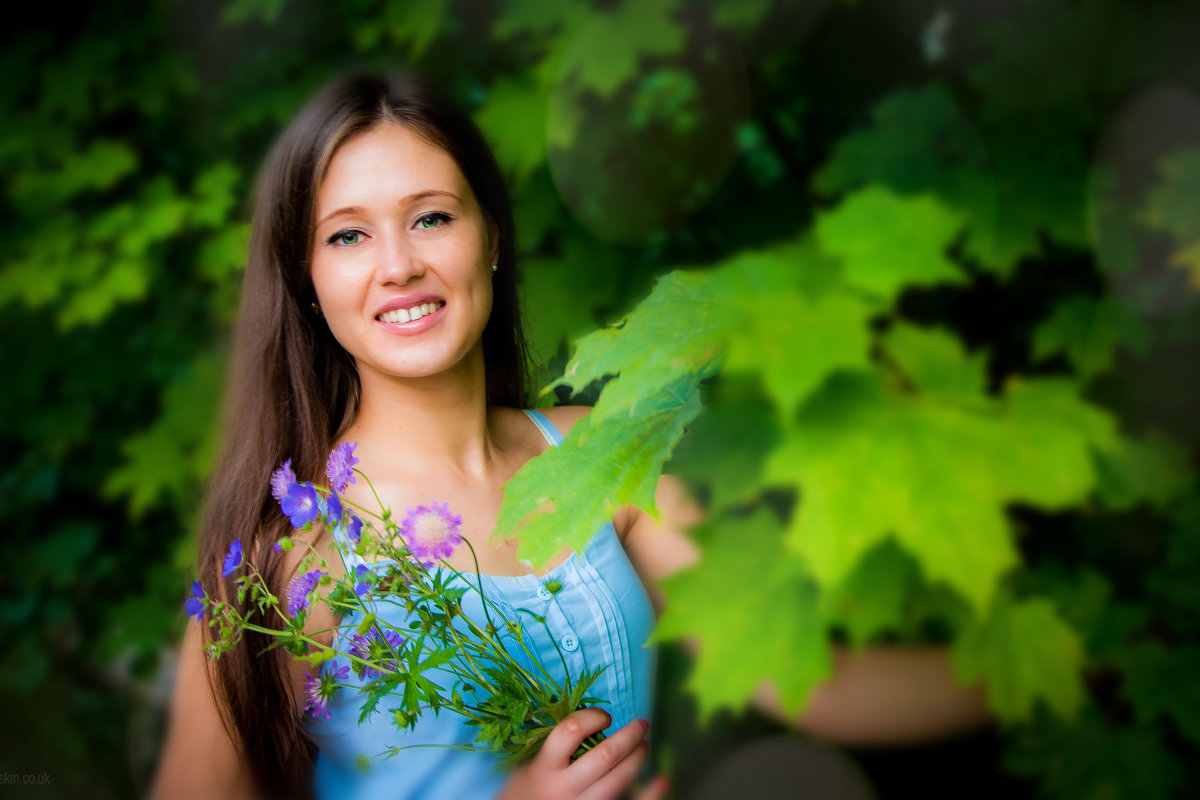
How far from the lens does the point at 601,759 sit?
1.71 feet

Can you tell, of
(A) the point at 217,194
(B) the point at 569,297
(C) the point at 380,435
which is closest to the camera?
(C) the point at 380,435

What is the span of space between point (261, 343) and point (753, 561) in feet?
1.45

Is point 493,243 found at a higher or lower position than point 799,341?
higher

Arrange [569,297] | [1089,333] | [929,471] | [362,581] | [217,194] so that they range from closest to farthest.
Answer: [929,471] < [1089,333] < [362,581] < [569,297] < [217,194]

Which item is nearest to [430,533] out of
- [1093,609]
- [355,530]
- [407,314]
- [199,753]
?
[355,530]

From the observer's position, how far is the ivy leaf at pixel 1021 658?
1.12 feet

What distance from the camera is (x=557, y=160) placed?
0.79 m

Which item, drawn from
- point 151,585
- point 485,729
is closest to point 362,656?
point 485,729

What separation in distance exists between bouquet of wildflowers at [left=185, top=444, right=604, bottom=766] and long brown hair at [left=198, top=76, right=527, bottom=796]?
0.05m

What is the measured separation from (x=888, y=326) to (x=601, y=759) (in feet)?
1.08

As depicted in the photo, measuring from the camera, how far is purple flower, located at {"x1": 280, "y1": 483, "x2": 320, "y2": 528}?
0.53m

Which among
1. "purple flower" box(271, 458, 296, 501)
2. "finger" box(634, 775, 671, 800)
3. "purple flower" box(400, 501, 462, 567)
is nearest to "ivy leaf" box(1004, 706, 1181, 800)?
"finger" box(634, 775, 671, 800)

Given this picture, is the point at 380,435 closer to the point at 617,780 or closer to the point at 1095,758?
the point at 617,780

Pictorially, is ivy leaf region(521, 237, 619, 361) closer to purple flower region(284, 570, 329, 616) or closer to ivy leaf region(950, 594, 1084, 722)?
purple flower region(284, 570, 329, 616)
